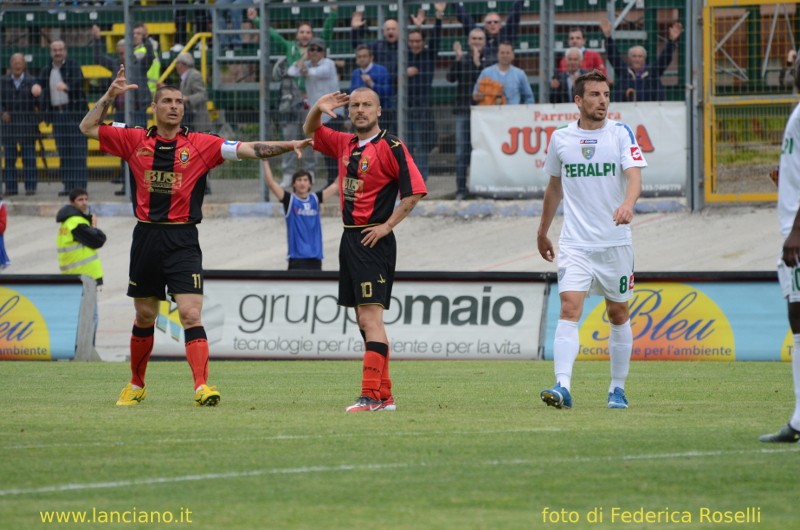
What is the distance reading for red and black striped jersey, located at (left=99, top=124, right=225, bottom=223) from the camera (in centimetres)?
1061

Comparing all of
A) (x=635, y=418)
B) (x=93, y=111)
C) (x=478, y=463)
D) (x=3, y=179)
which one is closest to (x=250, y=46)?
(x=3, y=179)

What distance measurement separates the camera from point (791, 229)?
7.44 meters

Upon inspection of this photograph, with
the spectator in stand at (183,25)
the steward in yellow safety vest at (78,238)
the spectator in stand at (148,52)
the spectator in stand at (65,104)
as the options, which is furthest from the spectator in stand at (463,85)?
the spectator in stand at (65,104)

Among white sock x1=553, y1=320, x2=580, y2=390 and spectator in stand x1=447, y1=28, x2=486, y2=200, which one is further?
spectator in stand x1=447, y1=28, x2=486, y2=200

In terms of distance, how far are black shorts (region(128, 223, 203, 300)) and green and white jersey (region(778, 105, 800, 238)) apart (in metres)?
4.61

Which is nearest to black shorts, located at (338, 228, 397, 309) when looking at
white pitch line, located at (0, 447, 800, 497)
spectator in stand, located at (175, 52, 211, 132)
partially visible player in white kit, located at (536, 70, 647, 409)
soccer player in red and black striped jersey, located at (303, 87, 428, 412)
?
soccer player in red and black striped jersey, located at (303, 87, 428, 412)

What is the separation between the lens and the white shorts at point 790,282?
7688 millimetres

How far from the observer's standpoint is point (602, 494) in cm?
637

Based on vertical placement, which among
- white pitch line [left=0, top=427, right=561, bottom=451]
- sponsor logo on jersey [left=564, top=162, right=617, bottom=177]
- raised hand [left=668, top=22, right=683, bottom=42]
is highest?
raised hand [left=668, top=22, right=683, bottom=42]

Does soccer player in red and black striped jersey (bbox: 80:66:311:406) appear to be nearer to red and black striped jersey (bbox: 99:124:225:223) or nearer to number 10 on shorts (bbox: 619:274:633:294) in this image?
red and black striped jersey (bbox: 99:124:225:223)

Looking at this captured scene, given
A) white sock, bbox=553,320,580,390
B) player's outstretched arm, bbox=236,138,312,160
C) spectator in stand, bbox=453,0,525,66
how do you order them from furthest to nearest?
spectator in stand, bbox=453,0,525,66 < player's outstretched arm, bbox=236,138,312,160 < white sock, bbox=553,320,580,390

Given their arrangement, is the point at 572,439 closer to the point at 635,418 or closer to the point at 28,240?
the point at 635,418

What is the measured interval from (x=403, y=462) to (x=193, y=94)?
1755 centimetres

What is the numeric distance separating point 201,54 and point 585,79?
1589 cm
